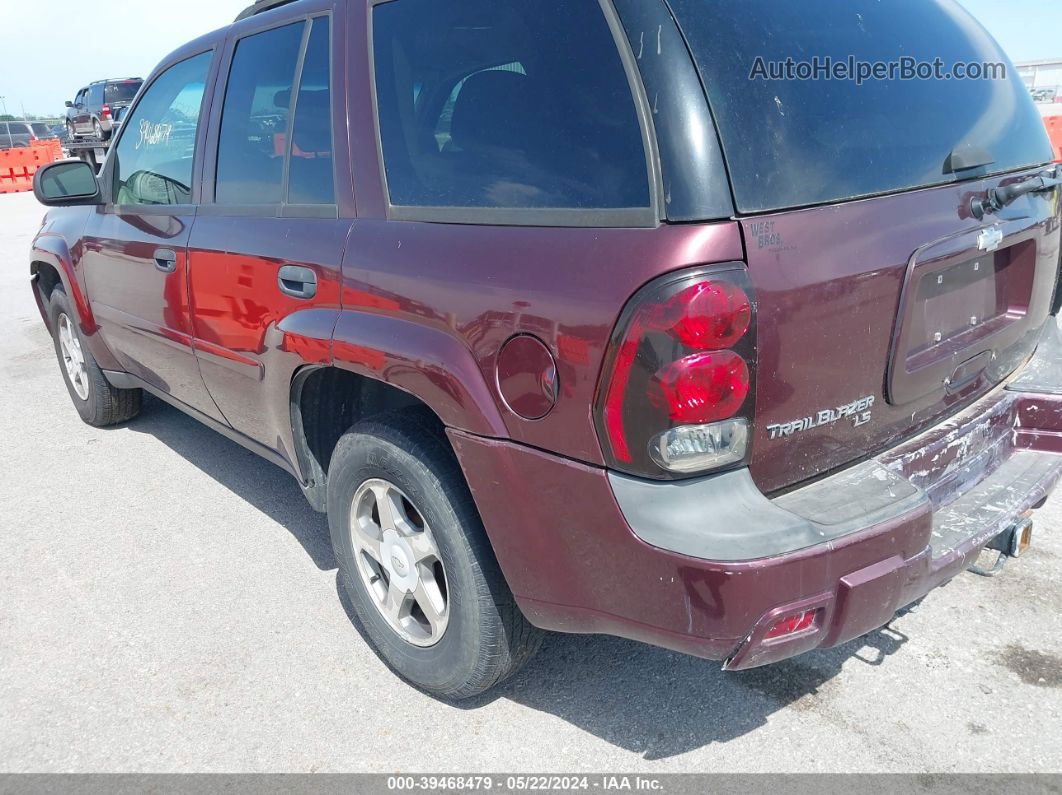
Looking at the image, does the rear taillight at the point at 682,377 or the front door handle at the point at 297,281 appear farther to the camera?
the front door handle at the point at 297,281

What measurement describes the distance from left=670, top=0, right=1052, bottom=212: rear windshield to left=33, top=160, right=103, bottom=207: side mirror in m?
3.12

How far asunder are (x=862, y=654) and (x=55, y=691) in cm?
256

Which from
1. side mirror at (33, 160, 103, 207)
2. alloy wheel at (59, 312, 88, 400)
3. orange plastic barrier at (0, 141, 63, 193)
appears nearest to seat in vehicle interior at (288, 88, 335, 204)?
side mirror at (33, 160, 103, 207)

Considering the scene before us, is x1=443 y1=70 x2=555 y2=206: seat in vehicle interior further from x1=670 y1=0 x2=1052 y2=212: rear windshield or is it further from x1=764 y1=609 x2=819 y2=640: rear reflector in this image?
x1=764 y1=609 x2=819 y2=640: rear reflector

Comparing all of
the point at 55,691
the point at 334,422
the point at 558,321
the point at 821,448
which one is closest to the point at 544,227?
the point at 558,321

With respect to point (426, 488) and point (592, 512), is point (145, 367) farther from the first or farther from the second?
point (592, 512)

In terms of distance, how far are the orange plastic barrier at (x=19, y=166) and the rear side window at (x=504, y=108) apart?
79.1ft

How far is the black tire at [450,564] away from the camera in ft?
7.43

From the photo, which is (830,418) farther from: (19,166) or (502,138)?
(19,166)

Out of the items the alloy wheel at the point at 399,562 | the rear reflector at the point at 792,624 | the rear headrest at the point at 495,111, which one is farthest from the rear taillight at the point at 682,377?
the alloy wheel at the point at 399,562

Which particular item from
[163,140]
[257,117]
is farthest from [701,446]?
[163,140]

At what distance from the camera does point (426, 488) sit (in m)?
2.31

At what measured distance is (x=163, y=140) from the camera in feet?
12.1

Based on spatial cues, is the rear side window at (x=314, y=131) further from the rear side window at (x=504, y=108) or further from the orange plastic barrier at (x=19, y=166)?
the orange plastic barrier at (x=19, y=166)
